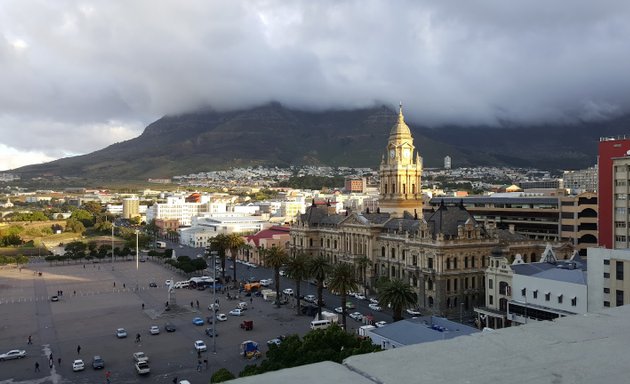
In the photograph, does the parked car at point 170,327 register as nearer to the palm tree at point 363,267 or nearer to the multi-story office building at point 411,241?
the palm tree at point 363,267

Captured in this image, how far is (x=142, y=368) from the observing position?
1802 inches

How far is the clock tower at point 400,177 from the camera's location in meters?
92.6

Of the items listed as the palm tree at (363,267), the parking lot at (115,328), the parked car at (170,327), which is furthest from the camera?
the palm tree at (363,267)

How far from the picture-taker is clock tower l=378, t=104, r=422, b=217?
304 ft

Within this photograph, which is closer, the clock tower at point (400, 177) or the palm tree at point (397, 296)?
the palm tree at point (397, 296)

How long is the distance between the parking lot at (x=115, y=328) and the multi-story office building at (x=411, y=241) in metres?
15.4

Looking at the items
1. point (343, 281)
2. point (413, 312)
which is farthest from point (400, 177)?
point (343, 281)

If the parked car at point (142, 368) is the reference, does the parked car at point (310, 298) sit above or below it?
below

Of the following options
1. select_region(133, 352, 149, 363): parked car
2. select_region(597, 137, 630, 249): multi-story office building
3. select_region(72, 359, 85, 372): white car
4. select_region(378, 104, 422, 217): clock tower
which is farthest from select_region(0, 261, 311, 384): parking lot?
select_region(597, 137, 630, 249): multi-story office building

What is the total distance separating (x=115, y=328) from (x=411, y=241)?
35.8m

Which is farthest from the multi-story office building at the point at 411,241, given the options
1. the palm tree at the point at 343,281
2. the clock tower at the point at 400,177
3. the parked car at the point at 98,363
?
the parked car at the point at 98,363

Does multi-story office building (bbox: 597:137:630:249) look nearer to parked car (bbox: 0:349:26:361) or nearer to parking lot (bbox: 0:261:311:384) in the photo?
parking lot (bbox: 0:261:311:384)

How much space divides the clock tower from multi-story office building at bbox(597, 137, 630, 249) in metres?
28.5

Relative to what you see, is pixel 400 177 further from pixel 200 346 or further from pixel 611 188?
pixel 200 346
